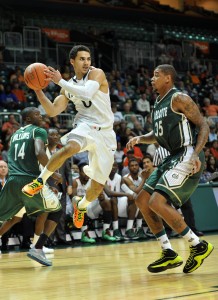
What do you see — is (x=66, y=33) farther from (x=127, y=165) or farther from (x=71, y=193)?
(x=71, y=193)

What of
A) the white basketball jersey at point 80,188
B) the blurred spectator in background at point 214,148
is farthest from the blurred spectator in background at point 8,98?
the blurred spectator in background at point 214,148

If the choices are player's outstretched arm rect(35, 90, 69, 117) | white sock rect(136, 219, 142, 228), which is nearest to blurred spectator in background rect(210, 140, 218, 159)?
white sock rect(136, 219, 142, 228)

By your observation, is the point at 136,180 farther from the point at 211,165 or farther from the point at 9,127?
the point at 211,165

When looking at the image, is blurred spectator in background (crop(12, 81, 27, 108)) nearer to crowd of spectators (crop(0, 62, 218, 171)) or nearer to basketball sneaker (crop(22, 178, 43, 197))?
crowd of spectators (crop(0, 62, 218, 171))

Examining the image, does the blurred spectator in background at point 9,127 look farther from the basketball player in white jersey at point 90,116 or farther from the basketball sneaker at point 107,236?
the basketball player in white jersey at point 90,116

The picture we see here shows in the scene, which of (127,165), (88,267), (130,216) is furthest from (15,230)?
(88,267)

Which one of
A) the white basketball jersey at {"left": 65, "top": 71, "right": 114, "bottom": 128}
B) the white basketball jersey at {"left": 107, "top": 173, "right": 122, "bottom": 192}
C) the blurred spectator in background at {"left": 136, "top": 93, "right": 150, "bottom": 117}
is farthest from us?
the blurred spectator in background at {"left": 136, "top": 93, "right": 150, "bottom": 117}

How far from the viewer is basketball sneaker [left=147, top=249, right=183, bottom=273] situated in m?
6.17

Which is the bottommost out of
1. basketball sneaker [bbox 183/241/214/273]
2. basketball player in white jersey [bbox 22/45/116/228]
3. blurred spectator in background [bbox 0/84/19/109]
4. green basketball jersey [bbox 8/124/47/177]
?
blurred spectator in background [bbox 0/84/19/109]

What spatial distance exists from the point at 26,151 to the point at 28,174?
0.30m

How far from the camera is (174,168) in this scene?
20.0 ft

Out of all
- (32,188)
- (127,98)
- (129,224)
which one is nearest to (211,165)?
(129,224)

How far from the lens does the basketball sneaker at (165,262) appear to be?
6.17 metres

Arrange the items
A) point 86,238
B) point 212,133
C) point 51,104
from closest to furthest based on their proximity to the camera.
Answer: point 51,104, point 86,238, point 212,133
